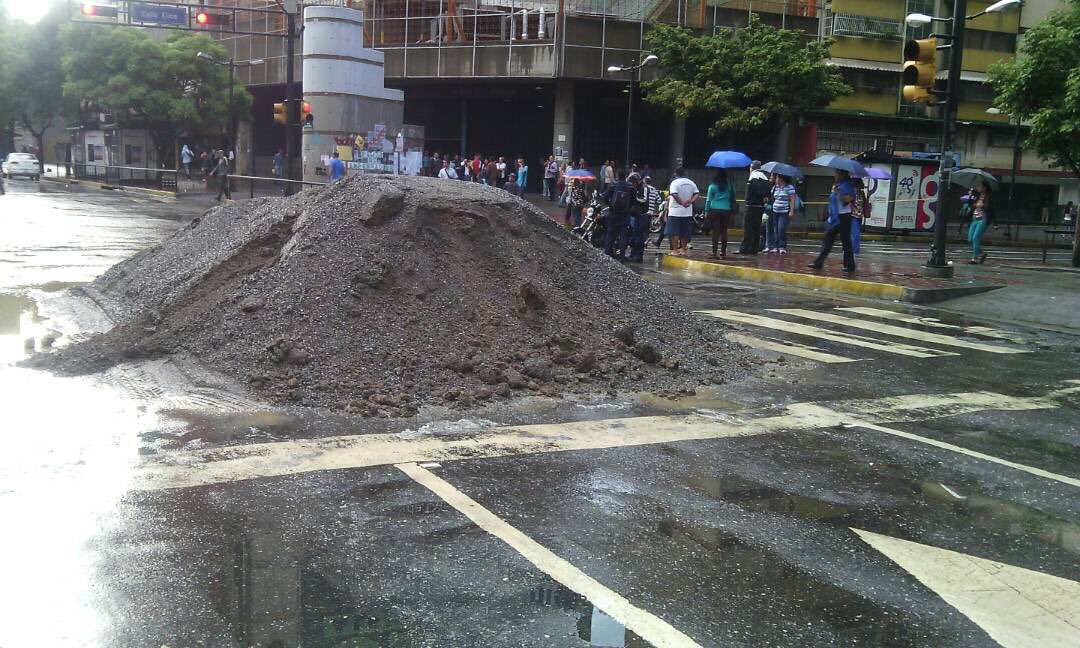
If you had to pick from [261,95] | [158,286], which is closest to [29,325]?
[158,286]

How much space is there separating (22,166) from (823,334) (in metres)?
49.8

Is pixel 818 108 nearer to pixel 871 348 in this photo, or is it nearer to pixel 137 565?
pixel 871 348

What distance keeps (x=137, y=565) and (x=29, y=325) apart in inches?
269

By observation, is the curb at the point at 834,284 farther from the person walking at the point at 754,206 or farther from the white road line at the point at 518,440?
the white road line at the point at 518,440

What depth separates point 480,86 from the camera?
44562 mm

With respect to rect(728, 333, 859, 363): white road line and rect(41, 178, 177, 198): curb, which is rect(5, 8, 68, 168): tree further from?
rect(728, 333, 859, 363): white road line

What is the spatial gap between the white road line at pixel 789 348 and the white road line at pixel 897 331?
1.90 metres

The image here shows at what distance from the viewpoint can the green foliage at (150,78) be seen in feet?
152

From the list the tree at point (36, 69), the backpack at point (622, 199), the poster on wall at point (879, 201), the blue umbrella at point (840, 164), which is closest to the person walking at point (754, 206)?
the blue umbrella at point (840, 164)

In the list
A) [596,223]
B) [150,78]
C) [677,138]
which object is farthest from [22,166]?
[596,223]

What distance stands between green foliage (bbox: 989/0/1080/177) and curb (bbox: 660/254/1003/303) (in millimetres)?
7266

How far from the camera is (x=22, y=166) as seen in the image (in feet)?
165

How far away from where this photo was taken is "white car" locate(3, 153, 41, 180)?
165 ft

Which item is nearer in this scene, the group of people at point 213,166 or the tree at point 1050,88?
the tree at point 1050,88
